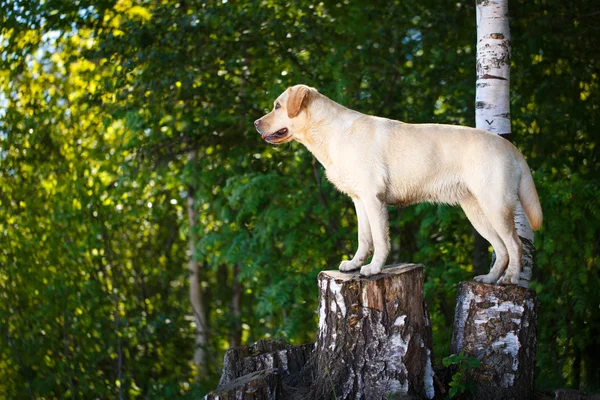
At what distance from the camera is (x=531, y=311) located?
4.07 metres

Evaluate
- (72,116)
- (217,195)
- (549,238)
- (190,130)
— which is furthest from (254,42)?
(549,238)

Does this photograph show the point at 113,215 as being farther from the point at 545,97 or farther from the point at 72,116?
the point at 545,97

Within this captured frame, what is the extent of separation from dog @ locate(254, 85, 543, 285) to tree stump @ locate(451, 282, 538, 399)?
138 mm

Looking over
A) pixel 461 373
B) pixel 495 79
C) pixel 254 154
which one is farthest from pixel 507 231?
pixel 254 154

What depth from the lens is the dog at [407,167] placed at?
4.02 metres

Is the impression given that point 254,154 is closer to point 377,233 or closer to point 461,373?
point 377,233

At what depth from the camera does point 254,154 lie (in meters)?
7.20

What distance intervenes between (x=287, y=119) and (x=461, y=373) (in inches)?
74.1

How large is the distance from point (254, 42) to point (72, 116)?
2550 millimetres

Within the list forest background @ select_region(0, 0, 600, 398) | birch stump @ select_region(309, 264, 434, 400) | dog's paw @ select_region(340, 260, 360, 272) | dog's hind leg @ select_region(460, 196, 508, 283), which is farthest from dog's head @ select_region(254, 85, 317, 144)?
forest background @ select_region(0, 0, 600, 398)

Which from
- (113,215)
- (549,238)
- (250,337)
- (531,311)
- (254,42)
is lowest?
(250,337)

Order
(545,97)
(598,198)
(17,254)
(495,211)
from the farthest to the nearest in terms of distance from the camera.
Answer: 1. (17,254)
2. (545,97)
3. (598,198)
4. (495,211)

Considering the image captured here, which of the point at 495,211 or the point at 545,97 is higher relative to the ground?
the point at 545,97

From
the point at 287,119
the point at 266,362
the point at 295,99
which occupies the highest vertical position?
the point at 295,99
